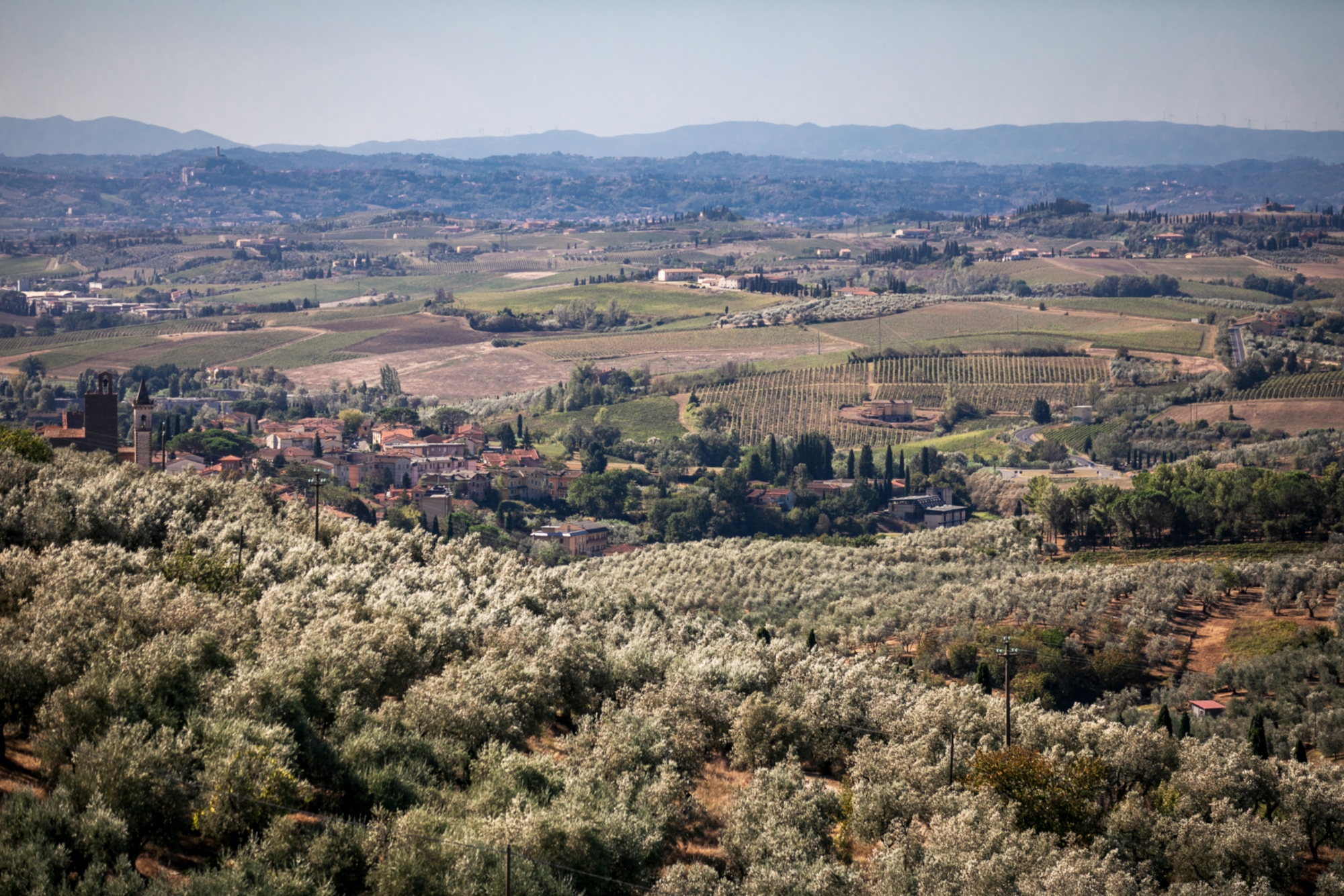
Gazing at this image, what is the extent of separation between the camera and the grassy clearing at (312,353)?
426 ft

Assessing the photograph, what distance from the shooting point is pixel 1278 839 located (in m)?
21.1

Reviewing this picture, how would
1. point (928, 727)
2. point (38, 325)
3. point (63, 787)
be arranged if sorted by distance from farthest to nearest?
point (38, 325), point (928, 727), point (63, 787)

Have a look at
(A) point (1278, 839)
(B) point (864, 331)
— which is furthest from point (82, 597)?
(B) point (864, 331)

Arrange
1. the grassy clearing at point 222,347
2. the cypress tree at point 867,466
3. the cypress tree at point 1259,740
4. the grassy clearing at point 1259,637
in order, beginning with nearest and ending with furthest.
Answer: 1. the cypress tree at point 1259,740
2. the grassy clearing at point 1259,637
3. the cypress tree at point 867,466
4. the grassy clearing at point 222,347

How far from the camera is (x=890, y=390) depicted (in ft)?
368

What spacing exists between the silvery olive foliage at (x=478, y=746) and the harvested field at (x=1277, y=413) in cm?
6484

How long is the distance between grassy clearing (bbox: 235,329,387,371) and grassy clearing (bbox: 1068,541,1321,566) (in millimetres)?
89859

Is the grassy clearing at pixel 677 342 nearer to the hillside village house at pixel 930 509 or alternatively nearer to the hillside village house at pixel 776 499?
the hillside village house at pixel 776 499

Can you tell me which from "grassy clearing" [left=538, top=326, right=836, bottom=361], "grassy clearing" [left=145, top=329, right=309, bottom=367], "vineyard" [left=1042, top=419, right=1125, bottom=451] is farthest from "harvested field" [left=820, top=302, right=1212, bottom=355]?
"grassy clearing" [left=145, top=329, right=309, bottom=367]

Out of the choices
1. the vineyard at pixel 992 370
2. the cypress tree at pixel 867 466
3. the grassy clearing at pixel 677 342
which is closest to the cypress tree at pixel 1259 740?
the cypress tree at pixel 867 466

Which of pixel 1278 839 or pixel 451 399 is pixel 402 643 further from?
pixel 451 399

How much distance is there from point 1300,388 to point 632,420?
5179 centimetres

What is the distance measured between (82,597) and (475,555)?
1531 cm

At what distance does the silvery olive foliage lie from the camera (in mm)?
16438
